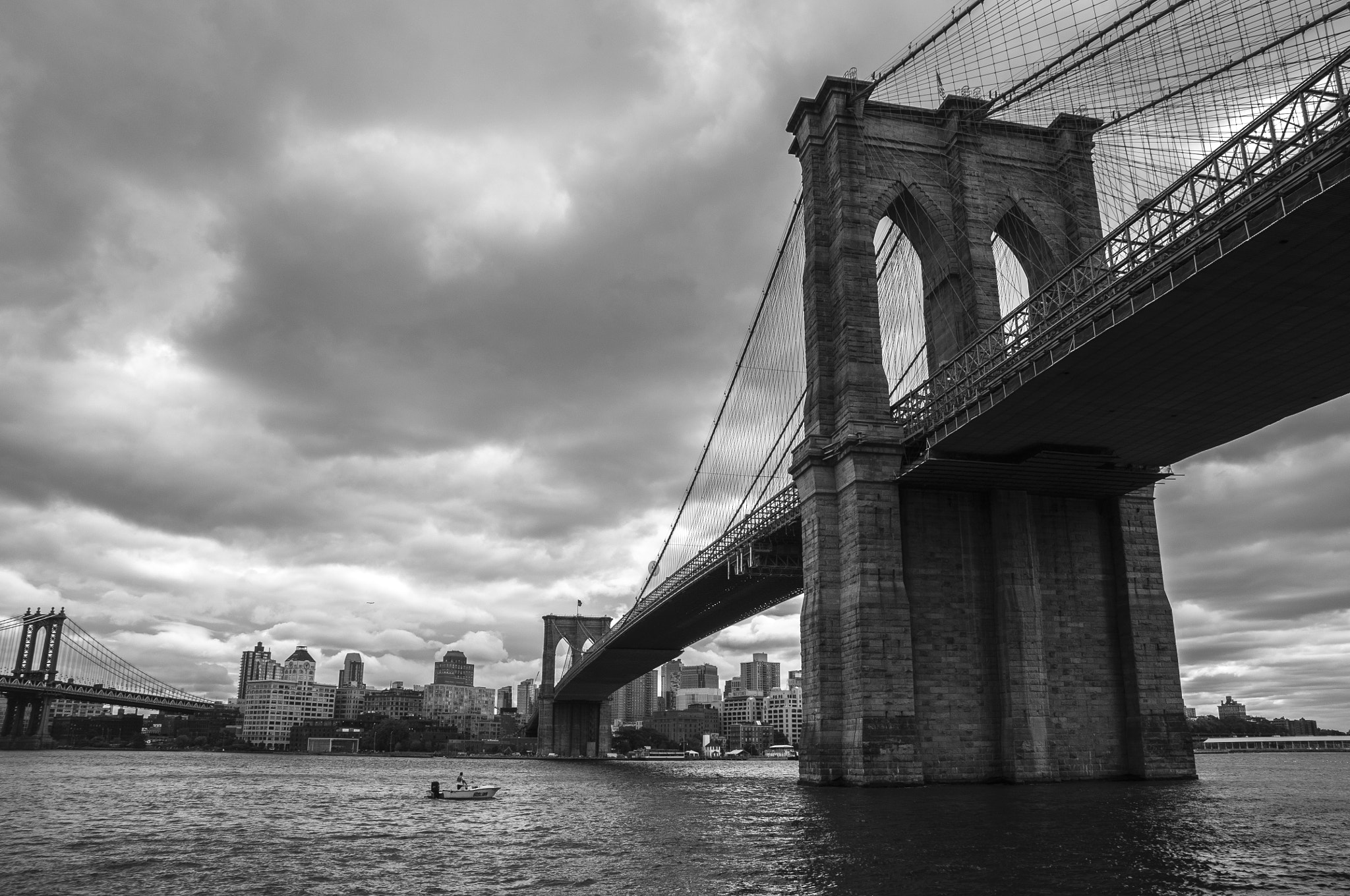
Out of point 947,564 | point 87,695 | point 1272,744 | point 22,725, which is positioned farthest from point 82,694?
point 1272,744

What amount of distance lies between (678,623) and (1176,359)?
171ft

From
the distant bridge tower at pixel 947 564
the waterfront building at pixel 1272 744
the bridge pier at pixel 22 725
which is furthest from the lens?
the waterfront building at pixel 1272 744

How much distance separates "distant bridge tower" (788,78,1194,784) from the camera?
123ft

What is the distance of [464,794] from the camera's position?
161 feet

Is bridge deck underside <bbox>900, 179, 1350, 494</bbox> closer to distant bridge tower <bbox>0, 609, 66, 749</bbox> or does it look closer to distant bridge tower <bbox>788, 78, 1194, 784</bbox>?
distant bridge tower <bbox>788, 78, 1194, 784</bbox>

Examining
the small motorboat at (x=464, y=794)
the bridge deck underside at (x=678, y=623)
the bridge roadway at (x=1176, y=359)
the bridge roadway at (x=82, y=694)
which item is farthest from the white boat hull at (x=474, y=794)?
the bridge roadway at (x=82, y=694)

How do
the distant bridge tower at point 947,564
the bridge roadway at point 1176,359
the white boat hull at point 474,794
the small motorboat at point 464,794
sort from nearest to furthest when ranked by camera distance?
the bridge roadway at point 1176,359 < the distant bridge tower at point 947,564 < the white boat hull at point 474,794 < the small motorboat at point 464,794

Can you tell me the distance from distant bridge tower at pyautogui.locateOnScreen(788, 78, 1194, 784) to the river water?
1961mm

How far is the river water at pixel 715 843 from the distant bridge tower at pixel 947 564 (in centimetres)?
196

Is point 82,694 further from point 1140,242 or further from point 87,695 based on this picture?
point 1140,242

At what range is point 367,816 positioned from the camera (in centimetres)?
3731

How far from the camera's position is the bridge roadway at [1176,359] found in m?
23.0

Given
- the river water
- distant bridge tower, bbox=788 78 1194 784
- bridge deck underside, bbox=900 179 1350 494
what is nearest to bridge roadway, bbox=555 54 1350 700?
bridge deck underside, bbox=900 179 1350 494

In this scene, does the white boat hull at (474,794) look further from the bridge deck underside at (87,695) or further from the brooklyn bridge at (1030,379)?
the bridge deck underside at (87,695)
